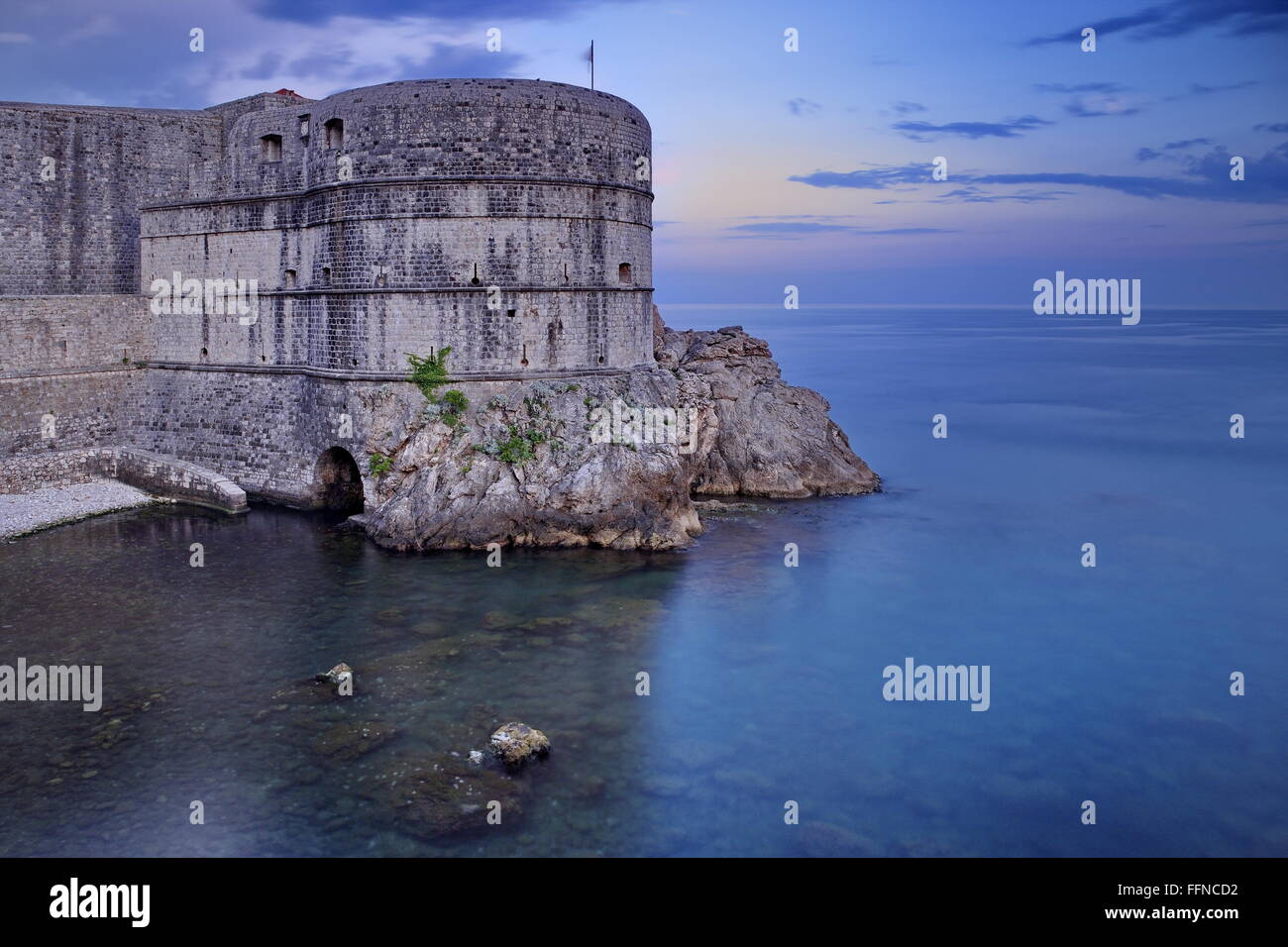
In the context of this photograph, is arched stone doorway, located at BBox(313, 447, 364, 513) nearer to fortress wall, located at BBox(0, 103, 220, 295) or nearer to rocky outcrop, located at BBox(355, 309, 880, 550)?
rocky outcrop, located at BBox(355, 309, 880, 550)

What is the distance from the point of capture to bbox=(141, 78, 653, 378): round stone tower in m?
21.1

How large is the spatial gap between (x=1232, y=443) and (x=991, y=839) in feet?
104

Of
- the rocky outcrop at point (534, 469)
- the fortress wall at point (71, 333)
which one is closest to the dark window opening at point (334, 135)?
the rocky outcrop at point (534, 469)

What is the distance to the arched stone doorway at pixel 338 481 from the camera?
2281cm

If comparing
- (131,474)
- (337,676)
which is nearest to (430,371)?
(131,474)

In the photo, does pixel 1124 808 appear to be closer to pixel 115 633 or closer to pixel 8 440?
pixel 115 633

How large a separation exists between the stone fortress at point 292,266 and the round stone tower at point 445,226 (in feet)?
0.15

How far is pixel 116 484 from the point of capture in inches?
938

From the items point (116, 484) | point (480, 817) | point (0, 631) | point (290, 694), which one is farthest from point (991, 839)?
point (116, 484)

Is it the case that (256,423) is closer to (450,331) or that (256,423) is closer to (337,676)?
(450,331)

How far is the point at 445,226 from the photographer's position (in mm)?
21266

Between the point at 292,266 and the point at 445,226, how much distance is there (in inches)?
164

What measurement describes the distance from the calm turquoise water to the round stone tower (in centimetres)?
431
